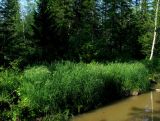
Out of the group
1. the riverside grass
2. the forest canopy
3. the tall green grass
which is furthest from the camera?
the forest canopy

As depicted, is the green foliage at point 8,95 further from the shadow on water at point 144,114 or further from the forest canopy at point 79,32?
the forest canopy at point 79,32

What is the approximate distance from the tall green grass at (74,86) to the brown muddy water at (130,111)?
1.43 feet

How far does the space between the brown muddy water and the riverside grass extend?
0.42 metres

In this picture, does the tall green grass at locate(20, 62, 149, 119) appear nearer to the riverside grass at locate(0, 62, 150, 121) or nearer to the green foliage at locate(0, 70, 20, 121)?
the riverside grass at locate(0, 62, 150, 121)

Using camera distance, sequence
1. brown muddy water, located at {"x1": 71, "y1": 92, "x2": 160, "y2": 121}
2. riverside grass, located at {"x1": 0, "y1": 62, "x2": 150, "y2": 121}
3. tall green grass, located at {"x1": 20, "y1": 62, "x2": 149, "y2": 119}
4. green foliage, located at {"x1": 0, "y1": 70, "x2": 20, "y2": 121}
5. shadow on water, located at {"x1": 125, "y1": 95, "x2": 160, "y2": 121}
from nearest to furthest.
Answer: green foliage, located at {"x1": 0, "y1": 70, "x2": 20, "y2": 121}
riverside grass, located at {"x1": 0, "y1": 62, "x2": 150, "y2": 121}
tall green grass, located at {"x1": 20, "y1": 62, "x2": 149, "y2": 119}
shadow on water, located at {"x1": 125, "y1": 95, "x2": 160, "y2": 121}
brown muddy water, located at {"x1": 71, "y1": 92, "x2": 160, "y2": 121}

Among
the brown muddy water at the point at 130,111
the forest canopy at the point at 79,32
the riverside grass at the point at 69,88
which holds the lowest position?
the brown muddy water at the point at 130,111

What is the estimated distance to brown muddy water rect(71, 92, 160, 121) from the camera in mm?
11534

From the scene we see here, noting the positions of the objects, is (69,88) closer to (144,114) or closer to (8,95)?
(8,95)

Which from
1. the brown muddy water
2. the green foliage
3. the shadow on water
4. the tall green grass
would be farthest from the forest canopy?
the green foliage

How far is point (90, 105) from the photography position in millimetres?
12672

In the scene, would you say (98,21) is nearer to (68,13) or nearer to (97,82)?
(68,13)

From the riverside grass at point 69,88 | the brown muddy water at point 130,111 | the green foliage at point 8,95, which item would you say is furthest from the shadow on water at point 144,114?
the green foliage at point 8,95

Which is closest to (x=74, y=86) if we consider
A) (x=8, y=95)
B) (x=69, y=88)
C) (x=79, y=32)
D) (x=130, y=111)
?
(x=69, y=88)

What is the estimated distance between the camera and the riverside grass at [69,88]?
10461mm
